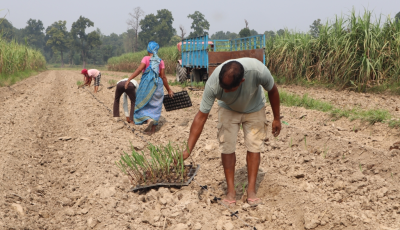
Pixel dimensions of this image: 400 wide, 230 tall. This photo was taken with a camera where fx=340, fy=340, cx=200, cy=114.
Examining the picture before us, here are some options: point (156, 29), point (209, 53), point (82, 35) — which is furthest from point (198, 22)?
point (209, 53)

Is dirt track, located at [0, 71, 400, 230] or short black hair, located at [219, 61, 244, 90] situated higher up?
short black hair, located at [219, 61, 244, 90]

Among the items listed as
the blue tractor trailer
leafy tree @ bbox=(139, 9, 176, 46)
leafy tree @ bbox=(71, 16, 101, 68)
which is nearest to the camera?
the blue tractor trailer

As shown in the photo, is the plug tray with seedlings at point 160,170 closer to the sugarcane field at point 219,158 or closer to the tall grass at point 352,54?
the sugarcane field at point 219,158

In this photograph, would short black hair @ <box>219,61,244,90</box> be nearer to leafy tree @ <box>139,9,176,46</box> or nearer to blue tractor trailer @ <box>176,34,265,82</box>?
blue tractor trailer @ <box>176,34,265,82</box>

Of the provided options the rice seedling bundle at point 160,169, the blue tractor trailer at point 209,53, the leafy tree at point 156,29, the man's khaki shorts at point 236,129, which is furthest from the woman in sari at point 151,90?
the leafy tree at point 156,29

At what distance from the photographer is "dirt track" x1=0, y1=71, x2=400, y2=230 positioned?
8.93 ft

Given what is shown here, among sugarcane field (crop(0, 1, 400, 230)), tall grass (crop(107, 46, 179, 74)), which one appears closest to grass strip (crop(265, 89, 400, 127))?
sugarcane field (crop(0, 1, 400, 230))

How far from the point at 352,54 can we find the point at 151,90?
5.64 m

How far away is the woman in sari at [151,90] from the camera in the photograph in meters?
5.65

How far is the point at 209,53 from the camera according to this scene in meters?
10.3

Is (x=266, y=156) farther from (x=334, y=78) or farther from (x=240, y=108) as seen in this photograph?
(x=334, y=78)

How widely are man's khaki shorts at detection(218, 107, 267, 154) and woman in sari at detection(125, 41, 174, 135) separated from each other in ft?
9.14

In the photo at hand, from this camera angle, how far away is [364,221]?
254 cm

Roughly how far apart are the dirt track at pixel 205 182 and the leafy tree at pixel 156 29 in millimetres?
53512
